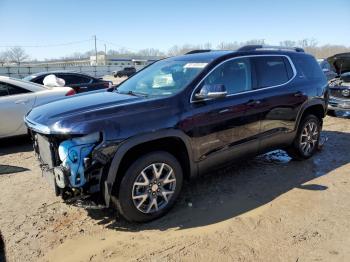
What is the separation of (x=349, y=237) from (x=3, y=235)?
3623 millimetres

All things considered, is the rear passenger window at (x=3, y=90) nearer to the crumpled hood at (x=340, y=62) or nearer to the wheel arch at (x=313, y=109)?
the wheel arch at (x=313, y=109)

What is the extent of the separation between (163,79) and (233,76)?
36.5 inches

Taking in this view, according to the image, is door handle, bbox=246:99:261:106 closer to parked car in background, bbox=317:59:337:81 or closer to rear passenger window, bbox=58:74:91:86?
rear passenger window, bbox=58:74:91:86

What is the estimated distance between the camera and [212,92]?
397 centimetres

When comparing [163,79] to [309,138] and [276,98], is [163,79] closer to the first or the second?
[276,98]

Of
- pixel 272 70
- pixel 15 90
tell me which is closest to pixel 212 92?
pixel 272 70

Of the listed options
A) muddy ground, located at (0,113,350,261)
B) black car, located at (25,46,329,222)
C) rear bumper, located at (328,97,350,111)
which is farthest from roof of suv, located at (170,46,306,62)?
rear bumper, located at (328,97,350,111)

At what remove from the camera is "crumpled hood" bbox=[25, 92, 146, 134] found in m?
3.35

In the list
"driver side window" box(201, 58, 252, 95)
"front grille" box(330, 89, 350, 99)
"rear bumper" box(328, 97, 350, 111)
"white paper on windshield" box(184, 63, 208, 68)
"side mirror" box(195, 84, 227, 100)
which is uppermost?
"white paper on windshield" box(184, 63, 208, 68)

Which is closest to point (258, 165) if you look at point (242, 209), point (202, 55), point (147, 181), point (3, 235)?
point (242, 209)

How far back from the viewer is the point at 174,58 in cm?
516

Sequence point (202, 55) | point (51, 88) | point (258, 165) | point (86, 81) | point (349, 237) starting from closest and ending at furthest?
point (349, 237) < point (202, 55) < point (258, 165) < point (51, 88) < point (86, 81)

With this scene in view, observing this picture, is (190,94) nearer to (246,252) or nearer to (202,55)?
(202,55)

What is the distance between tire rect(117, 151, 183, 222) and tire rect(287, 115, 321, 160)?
2.63 m
